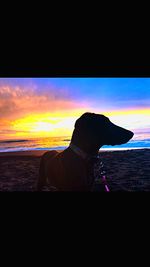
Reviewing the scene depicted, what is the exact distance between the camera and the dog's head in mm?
2561

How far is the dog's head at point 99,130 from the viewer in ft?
8.40

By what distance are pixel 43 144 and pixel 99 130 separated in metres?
0.55

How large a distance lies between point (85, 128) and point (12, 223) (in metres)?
1.11

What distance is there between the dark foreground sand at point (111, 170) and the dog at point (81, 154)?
4.0 inches

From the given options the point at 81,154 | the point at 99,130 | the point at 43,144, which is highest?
the point at 99,130

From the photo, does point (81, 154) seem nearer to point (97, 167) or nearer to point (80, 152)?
point (80, 152)

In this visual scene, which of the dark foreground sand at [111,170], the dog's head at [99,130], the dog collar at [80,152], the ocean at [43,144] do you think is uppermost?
the dog's head at [99,130]

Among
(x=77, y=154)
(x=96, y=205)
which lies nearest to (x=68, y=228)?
(x=96, y=205)

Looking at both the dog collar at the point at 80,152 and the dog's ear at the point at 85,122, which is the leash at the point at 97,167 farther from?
the dog's ear at the point at 85,122

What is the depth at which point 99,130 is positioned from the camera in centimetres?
257

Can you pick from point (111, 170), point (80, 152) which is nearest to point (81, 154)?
point (80, 152)

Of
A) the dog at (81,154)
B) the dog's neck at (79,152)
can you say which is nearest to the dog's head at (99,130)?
the dog at (81,154)

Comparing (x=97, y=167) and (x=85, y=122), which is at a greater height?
(x=85, y=122)
